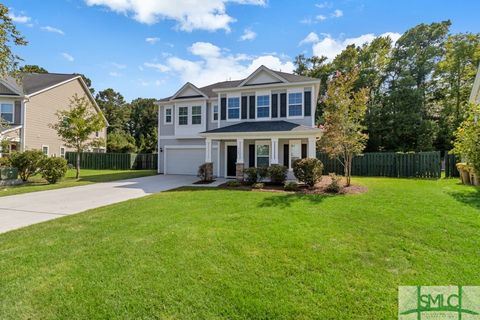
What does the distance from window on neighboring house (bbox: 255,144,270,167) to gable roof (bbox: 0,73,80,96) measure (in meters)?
18.6

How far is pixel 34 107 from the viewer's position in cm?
2272

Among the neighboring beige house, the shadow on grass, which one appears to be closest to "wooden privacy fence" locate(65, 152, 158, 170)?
the neighboring beige house

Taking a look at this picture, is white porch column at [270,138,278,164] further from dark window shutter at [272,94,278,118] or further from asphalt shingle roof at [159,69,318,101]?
asphalt shingle roof at [159,69,318,101]

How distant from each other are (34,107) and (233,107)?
18.8 metres

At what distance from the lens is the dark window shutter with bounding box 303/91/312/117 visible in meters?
15.6

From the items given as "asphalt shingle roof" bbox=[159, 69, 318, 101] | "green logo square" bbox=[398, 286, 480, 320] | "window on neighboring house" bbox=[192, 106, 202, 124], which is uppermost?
"asphalt shingle roof" bbox=[159, 69, 318, 101]

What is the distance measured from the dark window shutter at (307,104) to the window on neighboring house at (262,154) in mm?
3153

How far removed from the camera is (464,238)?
16.7ft

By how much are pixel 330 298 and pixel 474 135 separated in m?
10.6

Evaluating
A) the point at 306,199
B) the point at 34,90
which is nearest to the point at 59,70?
the point at 34,90

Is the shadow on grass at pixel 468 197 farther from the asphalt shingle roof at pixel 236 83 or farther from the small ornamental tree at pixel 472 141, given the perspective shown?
the asphalt shingle roof at pixel 236 83

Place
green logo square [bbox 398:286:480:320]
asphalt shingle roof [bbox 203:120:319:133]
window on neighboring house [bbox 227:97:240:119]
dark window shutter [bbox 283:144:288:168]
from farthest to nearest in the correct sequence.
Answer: window on neighboring house [bbox 227:97:240:119], dark window shutter [bbox 283:144:288:168], asphalt shingle roof [bbox 203:120:319:133], green logo square [bbox 398:286:480:320]

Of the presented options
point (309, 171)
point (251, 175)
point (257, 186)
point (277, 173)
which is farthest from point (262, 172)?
point (309, 171)

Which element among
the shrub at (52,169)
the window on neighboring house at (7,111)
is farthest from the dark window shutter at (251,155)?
the window on neighboring house at (7,111)
